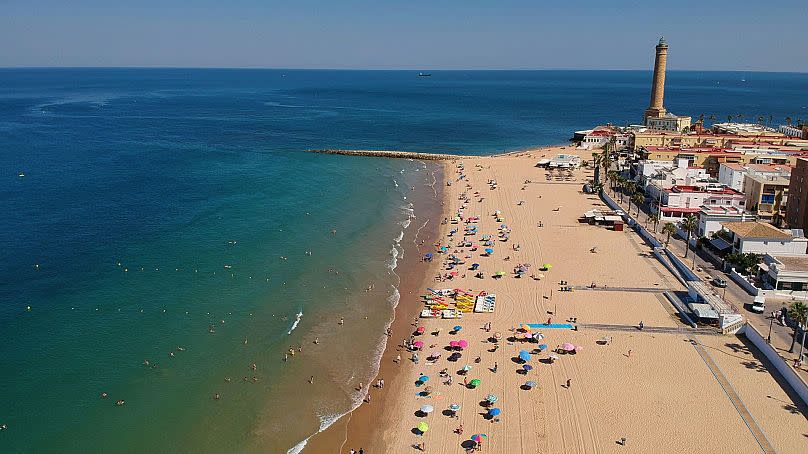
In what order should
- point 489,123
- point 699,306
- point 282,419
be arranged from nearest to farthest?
point 282,419, point 699,306, point 489,123

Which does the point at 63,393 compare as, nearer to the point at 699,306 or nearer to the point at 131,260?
the point at 131,260

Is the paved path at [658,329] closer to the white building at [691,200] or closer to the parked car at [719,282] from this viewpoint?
the parked car at [719,282]

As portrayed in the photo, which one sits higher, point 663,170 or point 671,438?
point 663,170

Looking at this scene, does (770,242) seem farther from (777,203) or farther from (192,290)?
(192,290)

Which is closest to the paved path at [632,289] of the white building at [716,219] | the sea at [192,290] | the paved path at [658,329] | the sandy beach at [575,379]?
the sandy beach at [575,379]

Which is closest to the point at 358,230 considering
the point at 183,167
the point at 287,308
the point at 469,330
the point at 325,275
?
the point at 325,275

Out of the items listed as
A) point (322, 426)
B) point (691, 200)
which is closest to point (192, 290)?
point (322, 426)
